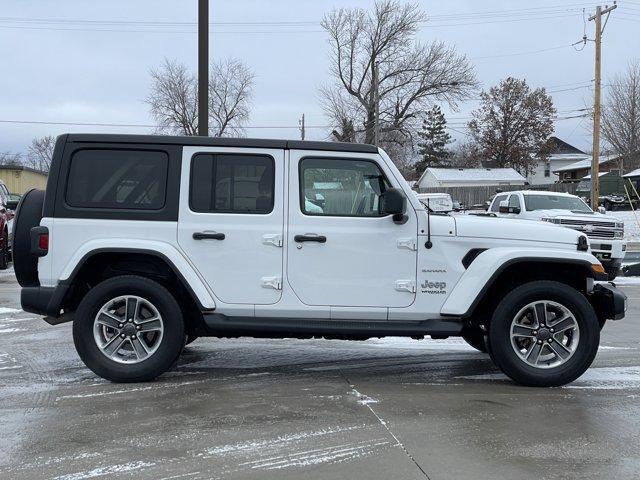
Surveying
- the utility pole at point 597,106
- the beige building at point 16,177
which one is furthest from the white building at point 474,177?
the beige building at point 16,177

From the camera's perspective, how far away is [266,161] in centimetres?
588

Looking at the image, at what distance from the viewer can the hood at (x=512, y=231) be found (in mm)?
5789

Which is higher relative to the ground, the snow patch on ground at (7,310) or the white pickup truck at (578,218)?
the white pickup truck at (578,218)

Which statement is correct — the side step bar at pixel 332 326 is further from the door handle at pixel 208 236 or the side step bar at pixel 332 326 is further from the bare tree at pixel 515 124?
the bare tree at pixel 515 124

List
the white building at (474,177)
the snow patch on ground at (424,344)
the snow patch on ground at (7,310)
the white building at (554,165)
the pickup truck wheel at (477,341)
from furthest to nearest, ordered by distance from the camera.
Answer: the white building at (554,165)
the white building at (474,177)
the snow patch on ground at (7,310)
the snow patch on ground at (424,344)
the pickup truck wheel at (477,341)

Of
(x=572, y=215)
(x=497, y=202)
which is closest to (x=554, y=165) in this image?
(x=497, y=202)

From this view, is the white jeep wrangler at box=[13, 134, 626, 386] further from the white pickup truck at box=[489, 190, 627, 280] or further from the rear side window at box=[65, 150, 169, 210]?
the white pickup truck at box=[489, 190, 627, 280]

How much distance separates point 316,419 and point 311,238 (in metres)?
1.51

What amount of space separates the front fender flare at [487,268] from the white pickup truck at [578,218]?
9.02 metres

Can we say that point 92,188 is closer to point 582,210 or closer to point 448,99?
point 582,210

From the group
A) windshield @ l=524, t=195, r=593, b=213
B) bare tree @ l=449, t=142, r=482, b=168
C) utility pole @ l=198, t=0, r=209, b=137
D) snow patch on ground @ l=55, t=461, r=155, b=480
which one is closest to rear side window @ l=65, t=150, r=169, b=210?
snow patch on ground @ l=55, t=461, r=155, b=480

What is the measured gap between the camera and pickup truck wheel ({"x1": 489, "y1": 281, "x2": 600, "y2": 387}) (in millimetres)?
5758

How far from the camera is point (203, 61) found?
1543 centimetres

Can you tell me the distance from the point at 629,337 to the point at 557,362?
297 centimetres
